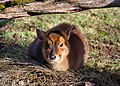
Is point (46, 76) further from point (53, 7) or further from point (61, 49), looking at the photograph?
point (53, 7)

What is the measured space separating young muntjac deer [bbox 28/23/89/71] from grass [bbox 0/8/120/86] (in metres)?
0.16

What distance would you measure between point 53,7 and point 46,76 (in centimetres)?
385

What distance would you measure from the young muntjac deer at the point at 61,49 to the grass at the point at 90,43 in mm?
164

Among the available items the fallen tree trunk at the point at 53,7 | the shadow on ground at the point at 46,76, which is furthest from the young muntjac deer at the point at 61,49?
the fallen tree trunk at the point at 53,7

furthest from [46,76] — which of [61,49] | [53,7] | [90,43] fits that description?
[53,7]

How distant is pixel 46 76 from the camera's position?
6422 millimetres

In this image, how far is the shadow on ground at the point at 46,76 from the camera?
6273 millimetres

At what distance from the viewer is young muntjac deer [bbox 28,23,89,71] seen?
6.28 m

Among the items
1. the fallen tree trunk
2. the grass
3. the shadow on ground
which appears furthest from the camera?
the fallen tree trunk

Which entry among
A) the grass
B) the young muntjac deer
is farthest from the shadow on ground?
the young muntjac deer

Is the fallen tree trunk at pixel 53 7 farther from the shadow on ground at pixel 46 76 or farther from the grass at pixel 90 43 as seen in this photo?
the shadow on ground at pixel 46 76

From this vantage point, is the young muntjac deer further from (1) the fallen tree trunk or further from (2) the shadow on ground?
(1) the fallen tree trunk

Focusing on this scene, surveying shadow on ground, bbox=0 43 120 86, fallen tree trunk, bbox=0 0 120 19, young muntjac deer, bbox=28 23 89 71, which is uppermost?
fallen tree trunk, bbox=0 0 120 19

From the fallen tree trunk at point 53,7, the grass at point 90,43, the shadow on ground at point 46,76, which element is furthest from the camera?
the fallen tree trunk at point 53,7
